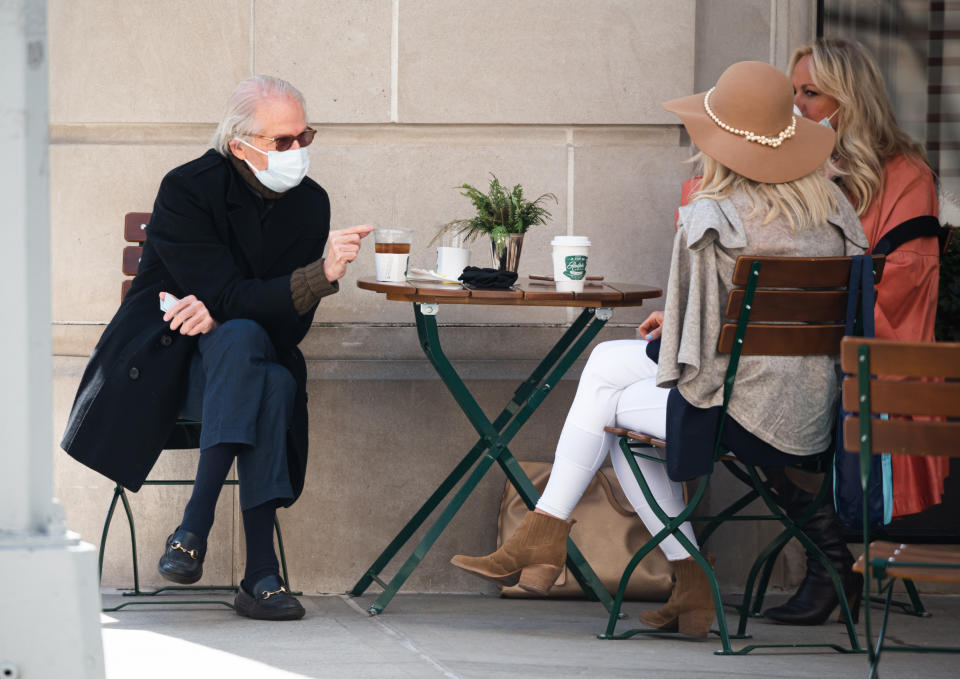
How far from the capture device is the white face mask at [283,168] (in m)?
4.44

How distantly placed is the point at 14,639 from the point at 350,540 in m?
2.46

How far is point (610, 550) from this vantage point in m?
4.79

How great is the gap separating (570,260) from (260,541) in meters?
1.33

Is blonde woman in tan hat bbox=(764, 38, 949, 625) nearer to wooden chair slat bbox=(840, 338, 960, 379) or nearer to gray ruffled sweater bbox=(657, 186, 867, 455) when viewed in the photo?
gray ruffled sweater bbox=(657, 186, 867, 455)

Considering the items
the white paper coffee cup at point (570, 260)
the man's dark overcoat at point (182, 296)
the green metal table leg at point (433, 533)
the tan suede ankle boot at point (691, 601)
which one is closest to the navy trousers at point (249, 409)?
the man's dark overcoat at point (182, 296)

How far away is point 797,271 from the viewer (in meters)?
3.75

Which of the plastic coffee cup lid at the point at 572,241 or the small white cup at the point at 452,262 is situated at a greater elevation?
the plastic coffee cup lid at the point at 572,241

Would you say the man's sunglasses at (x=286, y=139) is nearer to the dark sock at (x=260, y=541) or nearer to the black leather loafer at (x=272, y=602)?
the dark sock at (x=260, y=541)

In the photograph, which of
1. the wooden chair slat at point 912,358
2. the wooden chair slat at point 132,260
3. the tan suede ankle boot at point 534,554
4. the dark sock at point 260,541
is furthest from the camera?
the wooden chair slat at point 132,260

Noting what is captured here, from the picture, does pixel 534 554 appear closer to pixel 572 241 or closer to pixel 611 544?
pixel 611 544

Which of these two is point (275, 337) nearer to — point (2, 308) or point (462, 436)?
point (462, 436)

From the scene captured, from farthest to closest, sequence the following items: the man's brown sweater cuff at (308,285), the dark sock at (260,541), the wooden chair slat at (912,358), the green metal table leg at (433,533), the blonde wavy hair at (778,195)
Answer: the green metal table leg at (433,533) < the man's brown sweater cuff at (308,285) < the dark sock at (260,541) < the blonde wavy hair at (778,195) < the wooden chair slat at (912,358)

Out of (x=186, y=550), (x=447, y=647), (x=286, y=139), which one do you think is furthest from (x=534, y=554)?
(x=286, y=139)

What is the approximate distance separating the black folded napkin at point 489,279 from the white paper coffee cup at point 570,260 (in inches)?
6.4
